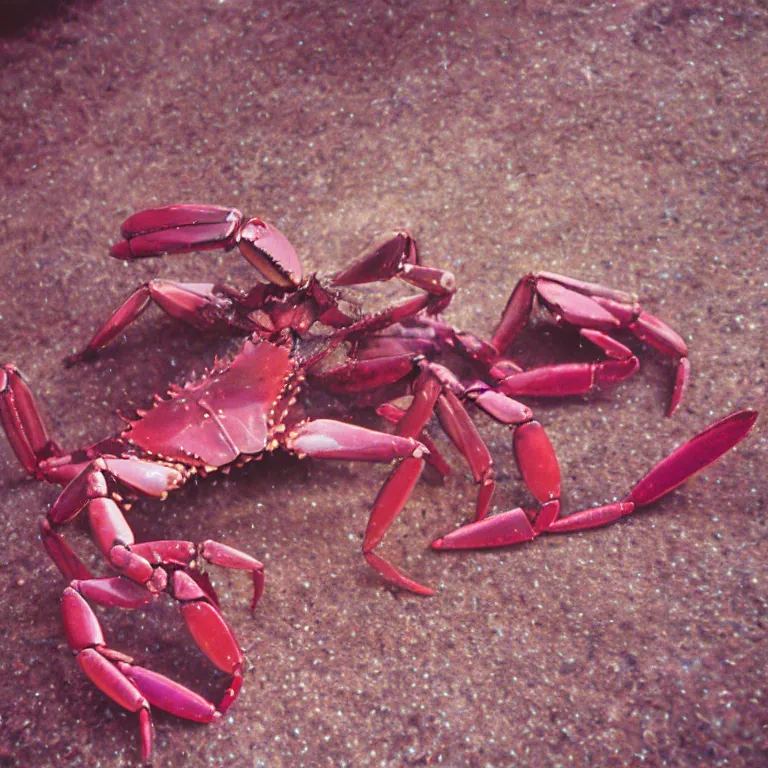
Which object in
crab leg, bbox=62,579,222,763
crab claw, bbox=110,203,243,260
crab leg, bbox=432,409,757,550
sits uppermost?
crab claw, bbox=110,203,243,260

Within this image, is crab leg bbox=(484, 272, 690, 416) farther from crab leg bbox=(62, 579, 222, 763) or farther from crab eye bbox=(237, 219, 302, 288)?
crab leg bbox=(62, 579, 222, 763)

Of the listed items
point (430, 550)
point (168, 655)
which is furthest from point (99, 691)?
point (430, 550)

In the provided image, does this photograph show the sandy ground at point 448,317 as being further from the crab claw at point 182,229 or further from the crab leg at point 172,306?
the crab claw at point 182,229

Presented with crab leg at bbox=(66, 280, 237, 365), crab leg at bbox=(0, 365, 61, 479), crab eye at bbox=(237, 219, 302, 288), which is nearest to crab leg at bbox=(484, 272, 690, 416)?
crab eye at bbox=(237, 219, 302, 288)

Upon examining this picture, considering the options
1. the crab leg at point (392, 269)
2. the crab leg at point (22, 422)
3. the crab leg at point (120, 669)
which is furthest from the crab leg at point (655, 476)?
the crab leg at point (22, 422)

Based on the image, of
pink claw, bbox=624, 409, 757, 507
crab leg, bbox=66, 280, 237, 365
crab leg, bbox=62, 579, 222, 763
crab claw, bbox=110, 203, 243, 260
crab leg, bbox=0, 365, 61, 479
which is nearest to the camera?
crab leg, bbox=62, 579, 222, 763

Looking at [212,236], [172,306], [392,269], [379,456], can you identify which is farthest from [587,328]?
[172,306]

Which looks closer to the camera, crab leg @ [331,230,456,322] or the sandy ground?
the sandy ground
